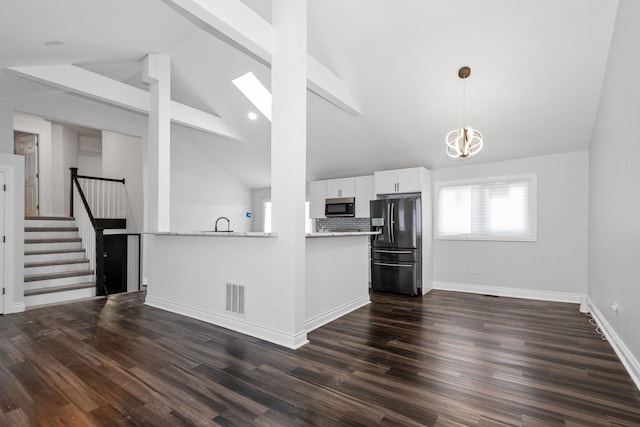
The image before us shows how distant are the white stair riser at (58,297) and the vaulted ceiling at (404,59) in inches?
109

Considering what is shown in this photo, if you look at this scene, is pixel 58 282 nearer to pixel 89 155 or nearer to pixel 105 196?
pixel 105 196

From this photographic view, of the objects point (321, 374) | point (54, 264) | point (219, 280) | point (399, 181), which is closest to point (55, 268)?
point (54, 264)

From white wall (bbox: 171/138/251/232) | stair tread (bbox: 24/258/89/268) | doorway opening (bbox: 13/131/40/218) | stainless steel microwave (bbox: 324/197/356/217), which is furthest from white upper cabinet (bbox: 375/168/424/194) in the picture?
doorway opening (bbox: 13/131/40/218)

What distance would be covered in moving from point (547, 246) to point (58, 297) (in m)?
7.25

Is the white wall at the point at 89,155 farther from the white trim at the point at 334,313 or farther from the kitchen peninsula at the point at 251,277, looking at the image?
the white trim at the point at 334,313

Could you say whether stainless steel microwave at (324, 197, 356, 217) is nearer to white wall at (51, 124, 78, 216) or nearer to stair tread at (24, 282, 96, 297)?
stair tread at (24, 282, 96, 297)

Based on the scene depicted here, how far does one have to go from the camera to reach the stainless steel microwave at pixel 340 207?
6410mm

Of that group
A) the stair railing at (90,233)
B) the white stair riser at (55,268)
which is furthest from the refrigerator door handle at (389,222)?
the white stair riser at (55,268)

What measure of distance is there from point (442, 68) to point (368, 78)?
95 cm

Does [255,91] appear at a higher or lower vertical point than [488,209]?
higher

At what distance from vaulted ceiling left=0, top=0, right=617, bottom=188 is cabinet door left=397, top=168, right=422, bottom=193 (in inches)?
12.5

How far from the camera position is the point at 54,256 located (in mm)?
5242

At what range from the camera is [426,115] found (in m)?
4.68

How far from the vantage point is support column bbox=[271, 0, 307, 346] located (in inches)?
118
